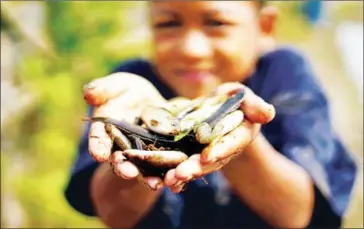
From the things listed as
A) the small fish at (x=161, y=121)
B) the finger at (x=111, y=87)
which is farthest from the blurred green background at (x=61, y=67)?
the small fish at (x=161, y=121)

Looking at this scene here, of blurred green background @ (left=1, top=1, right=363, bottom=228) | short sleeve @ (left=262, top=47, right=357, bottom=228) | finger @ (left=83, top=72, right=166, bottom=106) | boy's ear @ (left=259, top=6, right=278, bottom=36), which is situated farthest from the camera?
blurred green background @ (left=1, top=1, right=363, bottom=228)

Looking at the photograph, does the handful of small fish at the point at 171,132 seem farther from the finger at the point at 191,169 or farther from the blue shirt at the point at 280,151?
the blue shirt at the point at 280,151

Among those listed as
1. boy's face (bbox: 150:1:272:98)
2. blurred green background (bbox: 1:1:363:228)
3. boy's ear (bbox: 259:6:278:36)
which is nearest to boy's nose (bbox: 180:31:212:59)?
boy's face (bbox: 150:1:272:98)

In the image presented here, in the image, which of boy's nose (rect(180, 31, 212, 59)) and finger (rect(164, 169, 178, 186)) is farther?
boy's nose (rect(180, 31, 212, 59))

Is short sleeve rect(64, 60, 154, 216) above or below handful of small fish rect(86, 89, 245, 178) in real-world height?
below

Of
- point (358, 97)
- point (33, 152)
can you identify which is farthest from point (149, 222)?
point (358, 97)

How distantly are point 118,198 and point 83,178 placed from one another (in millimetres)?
118

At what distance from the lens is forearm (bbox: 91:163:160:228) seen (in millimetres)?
816

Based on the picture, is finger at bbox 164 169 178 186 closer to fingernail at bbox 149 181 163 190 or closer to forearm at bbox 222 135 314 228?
fingernail at bbox 149 181 163 190

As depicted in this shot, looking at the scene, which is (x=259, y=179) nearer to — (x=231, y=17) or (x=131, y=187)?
(x=131, y=187)

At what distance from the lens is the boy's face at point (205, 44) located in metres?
0.95

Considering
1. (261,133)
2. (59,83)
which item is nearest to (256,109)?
(261,133)

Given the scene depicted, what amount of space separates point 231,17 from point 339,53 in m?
0.30

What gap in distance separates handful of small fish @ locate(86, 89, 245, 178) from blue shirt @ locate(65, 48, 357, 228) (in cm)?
30
